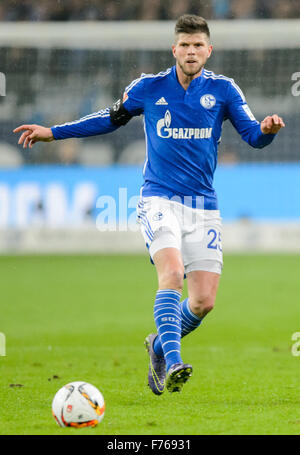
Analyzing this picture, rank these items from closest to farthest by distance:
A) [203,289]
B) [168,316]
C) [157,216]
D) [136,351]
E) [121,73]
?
[168,316] → [157,216] → [203,289] → [136,351] → [121,73]

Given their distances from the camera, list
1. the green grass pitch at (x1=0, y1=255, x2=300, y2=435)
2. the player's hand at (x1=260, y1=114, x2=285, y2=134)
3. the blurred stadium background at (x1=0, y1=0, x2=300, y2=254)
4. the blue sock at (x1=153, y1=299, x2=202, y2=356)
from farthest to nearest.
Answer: the blurred stadium background at (x1=0, y1=0, x2=300, y2=254) → the blue sock at (x1=153, y1=299, x2=202, y2=356) → the player's hand at (x1=260, y1=114, x2=285, y2=134) → the green grass pitch at (x1=0, y1=255, x2=300, y2=435)

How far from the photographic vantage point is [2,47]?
1994 centimetres

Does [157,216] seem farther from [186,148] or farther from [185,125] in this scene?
[185,125]

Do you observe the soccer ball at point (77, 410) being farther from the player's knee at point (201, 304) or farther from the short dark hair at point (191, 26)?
the short dark hair at point (191, 26)

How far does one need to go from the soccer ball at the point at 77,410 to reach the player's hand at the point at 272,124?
7.06ft

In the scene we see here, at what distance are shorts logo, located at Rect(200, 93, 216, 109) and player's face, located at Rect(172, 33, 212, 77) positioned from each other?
199 millimetres

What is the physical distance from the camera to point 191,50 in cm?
616

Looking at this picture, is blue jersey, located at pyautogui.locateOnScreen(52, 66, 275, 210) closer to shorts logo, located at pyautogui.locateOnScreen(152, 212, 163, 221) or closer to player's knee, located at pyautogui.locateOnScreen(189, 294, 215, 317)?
shorts logo, located at pyautogui.locateOnScreen(152, 212, 163, 221)

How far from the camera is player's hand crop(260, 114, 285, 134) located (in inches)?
230

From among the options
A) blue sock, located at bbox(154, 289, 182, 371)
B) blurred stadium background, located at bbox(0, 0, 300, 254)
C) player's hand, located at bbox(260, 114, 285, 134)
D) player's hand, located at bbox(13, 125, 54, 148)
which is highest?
blurred stadium background, located at bbox(0, 0, 300, 254)

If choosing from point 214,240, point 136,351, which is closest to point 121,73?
point 136,351

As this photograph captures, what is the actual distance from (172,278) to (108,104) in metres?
14.7

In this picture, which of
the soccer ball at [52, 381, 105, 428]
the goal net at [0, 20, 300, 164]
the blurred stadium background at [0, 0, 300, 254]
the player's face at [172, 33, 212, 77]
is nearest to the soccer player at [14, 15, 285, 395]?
the player's face at [172, 33, 212, 77]

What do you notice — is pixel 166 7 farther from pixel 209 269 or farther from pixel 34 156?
pixel 209 269
